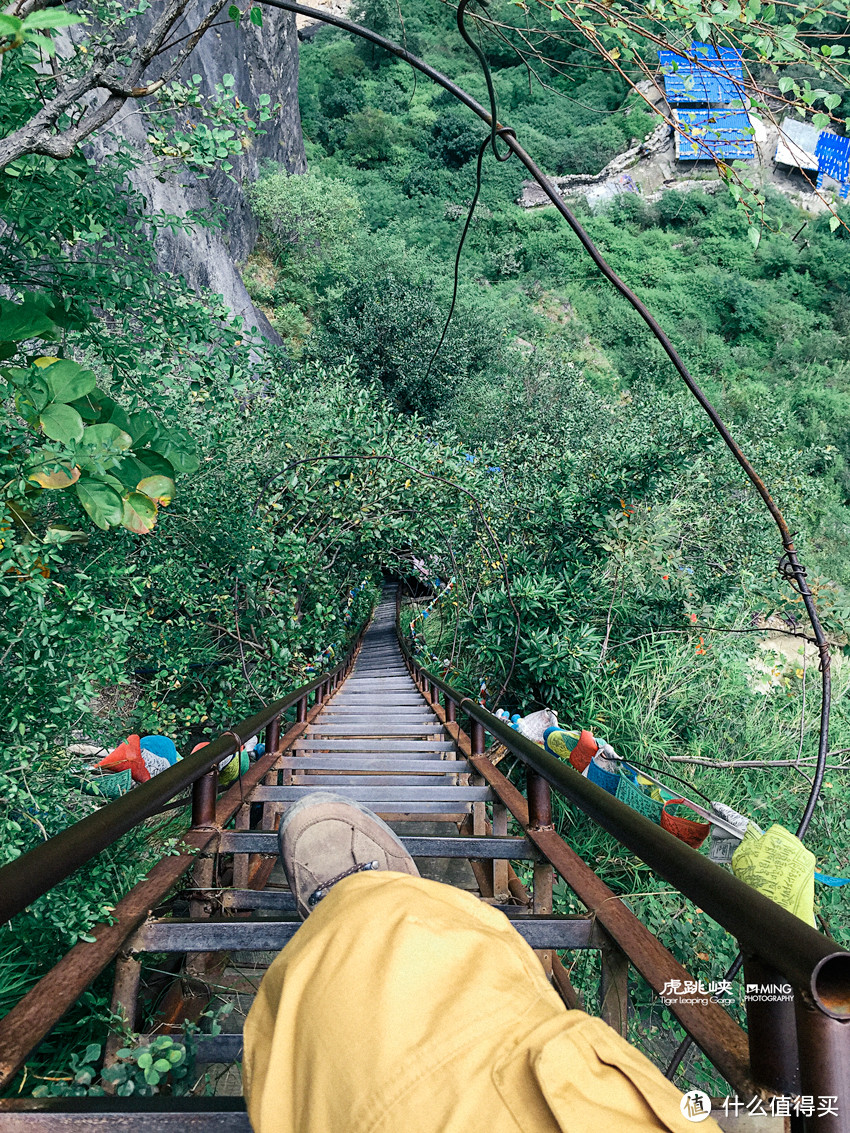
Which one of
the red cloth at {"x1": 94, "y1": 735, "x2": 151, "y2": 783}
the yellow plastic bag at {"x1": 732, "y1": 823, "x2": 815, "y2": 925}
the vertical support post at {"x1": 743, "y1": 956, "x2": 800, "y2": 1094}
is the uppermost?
the vertical support post at {"x1": 743, "y1": 956, "x2": 800, "y2": 1094}

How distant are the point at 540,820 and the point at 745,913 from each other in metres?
1.20

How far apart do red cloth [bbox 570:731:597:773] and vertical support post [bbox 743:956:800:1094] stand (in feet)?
10.5

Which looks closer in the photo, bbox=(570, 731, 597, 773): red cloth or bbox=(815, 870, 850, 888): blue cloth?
bbox=(815, 870, 850, 888): blue cloth

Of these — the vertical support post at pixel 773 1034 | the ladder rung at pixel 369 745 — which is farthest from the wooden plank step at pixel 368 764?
the vertical support post at pixel 773 1034

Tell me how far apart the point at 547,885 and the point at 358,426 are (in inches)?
216

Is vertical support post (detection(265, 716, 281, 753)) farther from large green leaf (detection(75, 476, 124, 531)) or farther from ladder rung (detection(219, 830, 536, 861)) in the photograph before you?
large green leaf (detection(75, 476, 124, 531))

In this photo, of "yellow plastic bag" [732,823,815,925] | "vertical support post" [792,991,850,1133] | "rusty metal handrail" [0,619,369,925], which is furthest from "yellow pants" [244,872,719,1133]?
"yellow plastic bag" [732,823,815,925]

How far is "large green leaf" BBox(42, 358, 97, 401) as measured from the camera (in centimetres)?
149

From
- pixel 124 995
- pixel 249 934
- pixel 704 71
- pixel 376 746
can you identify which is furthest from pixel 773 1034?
pixel 376 746

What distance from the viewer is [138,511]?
1.71 metres

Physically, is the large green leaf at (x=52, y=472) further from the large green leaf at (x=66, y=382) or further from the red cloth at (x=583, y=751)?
the red cloth at (x=583, y=751)

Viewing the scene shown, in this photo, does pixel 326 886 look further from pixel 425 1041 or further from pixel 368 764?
pixel 368 764

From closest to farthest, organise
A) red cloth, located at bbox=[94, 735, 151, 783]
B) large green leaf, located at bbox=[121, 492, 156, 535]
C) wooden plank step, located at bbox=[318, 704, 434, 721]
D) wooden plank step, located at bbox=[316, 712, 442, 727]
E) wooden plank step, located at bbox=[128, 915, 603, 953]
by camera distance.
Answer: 1. wooden plank step, located at bbox=[128, 915, 603, 953]
2. large green leaf, located at bbox=[121, 492, 156, 535]
3. red cloth, located at bbox=[94, 735, 151, 783]
4. wooden plank step, located at bbox=[316, 712, 442, 727]
5. wooden plank step, located at bbox=[318, 704, 434, 721]

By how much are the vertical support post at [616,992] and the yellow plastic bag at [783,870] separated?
34 centimetres
